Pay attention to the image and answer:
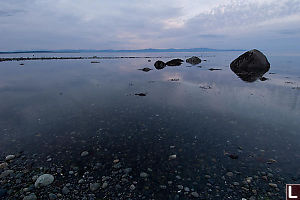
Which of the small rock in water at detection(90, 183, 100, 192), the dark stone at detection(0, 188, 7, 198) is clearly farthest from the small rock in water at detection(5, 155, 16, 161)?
the small rock in water at detection(90, 183, 100, 192)

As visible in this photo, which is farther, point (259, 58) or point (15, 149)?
point (259, 58)

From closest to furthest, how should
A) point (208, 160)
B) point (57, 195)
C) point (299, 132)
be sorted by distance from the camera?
point (57, 195) < point (208, 160) < point (299, 132)

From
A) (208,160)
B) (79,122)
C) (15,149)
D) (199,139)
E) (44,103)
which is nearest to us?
(208,160)

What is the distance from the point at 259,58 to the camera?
141 ft

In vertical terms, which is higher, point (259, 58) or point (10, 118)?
point (259, 58)

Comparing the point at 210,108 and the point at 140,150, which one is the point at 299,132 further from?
the point at 140,150

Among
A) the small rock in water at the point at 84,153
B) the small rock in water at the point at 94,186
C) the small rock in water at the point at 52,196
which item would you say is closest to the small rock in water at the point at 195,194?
the small rock in water at the point at 94,186

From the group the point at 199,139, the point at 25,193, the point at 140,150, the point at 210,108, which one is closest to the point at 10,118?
the point at 25,193

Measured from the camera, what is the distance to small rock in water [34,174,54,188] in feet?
19.8

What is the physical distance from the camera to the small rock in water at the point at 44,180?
6.02 meters

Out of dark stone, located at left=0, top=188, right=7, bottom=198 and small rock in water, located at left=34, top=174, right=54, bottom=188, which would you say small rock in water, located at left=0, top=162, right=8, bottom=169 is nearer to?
dark stone, located at left=0, top=188, right=7, bottom=198

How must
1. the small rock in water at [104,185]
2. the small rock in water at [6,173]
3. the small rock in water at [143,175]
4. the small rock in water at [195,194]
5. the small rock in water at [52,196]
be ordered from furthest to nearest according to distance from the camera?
the small rock in water at [143,175] → the small rock in water at [6,173] → the small rock in water at [104,185] → the small rock in water at [195,194] → the small rock in water at [52,196]

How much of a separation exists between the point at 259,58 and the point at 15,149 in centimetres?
5332

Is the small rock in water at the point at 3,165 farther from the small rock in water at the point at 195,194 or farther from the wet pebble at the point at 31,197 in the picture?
the small rock in water at the point at 195,194
